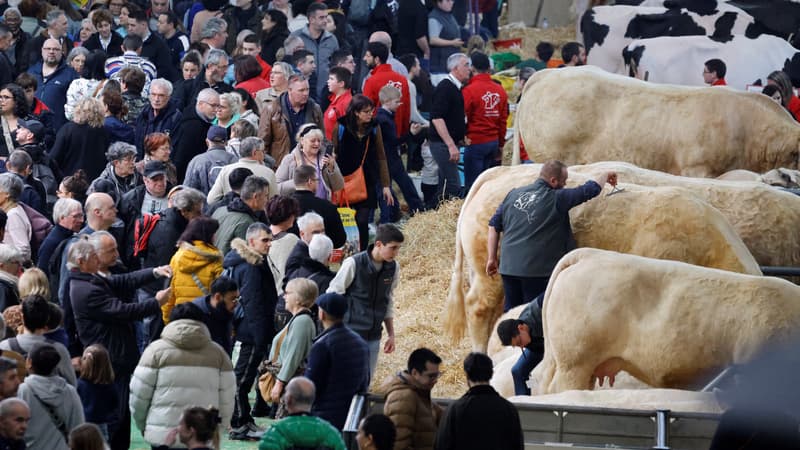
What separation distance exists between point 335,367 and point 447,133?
305 inches

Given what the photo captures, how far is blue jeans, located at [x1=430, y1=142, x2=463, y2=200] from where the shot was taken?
1683 cm

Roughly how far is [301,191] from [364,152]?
7.90 feet

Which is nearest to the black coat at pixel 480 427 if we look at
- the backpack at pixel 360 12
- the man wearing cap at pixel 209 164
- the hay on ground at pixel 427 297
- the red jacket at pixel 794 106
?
the hay on ground at pixel 427 297

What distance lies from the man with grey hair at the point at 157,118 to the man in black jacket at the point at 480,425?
23.2 feet

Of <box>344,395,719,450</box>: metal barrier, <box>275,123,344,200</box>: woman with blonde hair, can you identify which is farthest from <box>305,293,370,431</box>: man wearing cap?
<box>275,123,344,200</box>: woman with blonde hair

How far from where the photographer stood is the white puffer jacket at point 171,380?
29.2 ft

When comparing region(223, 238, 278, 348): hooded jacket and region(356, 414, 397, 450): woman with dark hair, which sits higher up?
region(356, 414, 397, 450): woman with dark hair

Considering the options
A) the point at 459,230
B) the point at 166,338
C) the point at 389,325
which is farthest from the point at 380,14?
the point at 166,338

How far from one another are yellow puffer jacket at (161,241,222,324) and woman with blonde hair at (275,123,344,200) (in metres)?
2.38

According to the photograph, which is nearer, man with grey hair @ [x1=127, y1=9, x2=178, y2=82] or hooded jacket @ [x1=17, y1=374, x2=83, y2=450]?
hooded jacket @ [x1=17, y1=374, x2=83, y2=450]

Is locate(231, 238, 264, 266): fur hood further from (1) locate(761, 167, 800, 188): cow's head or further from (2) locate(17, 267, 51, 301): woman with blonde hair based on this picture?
(1) locate(761, 167, 800, 188): cow's head

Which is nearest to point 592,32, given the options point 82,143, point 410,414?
point 82,143

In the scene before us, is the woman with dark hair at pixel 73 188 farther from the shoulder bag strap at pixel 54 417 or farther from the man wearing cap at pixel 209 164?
the shoulder bag strap at pixel 54 417

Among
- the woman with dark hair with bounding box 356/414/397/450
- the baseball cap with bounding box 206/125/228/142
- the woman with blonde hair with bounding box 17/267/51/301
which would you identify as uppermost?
the woman with blonde hair with bounding box 17/267/51/301
